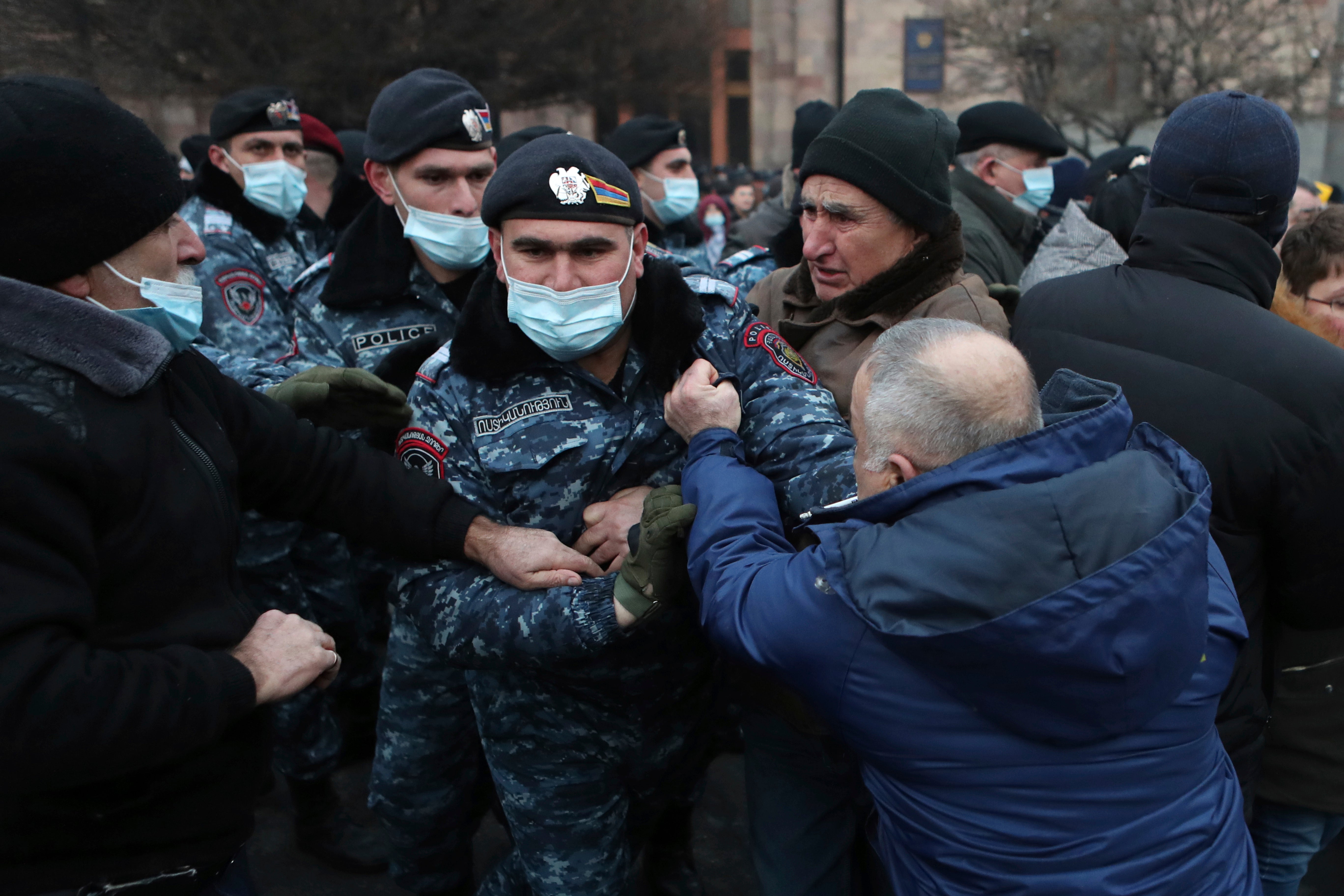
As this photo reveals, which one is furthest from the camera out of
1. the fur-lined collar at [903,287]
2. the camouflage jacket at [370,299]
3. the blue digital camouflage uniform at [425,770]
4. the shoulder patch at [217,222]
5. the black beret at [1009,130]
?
the black beret at [1009,130]

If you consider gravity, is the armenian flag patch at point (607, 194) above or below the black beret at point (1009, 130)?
above

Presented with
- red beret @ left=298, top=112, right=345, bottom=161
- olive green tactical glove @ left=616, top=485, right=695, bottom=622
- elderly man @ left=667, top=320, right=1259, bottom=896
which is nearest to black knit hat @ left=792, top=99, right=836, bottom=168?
red beret @ left=298, top=112, right=345, bottom=161

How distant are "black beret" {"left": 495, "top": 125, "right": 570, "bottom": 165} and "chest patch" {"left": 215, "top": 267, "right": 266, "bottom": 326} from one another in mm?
993

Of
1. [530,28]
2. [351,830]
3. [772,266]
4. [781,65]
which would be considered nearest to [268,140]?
[772,266]

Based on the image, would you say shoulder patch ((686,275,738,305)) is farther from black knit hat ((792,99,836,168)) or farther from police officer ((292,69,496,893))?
black knit hat ((792,99,836,168))

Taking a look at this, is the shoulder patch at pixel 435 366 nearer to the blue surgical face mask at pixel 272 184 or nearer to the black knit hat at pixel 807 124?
the blue surgical face mask at pixel 272 184

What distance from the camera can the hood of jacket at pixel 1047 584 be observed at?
51.9 inches

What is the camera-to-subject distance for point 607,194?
204cm

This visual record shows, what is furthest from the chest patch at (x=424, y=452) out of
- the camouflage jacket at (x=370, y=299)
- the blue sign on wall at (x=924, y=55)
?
the blue sign on wall at (x=924, y=55)

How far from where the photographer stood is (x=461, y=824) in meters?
2.76

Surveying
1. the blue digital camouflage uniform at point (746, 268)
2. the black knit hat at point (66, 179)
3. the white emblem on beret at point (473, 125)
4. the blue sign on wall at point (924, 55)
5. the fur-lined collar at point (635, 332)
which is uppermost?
the black knit hat at point (66, 179)

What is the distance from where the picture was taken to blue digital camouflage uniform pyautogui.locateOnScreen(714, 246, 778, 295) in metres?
3.98

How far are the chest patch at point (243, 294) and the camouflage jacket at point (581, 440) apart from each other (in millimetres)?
1598

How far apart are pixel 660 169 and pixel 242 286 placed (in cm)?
229
